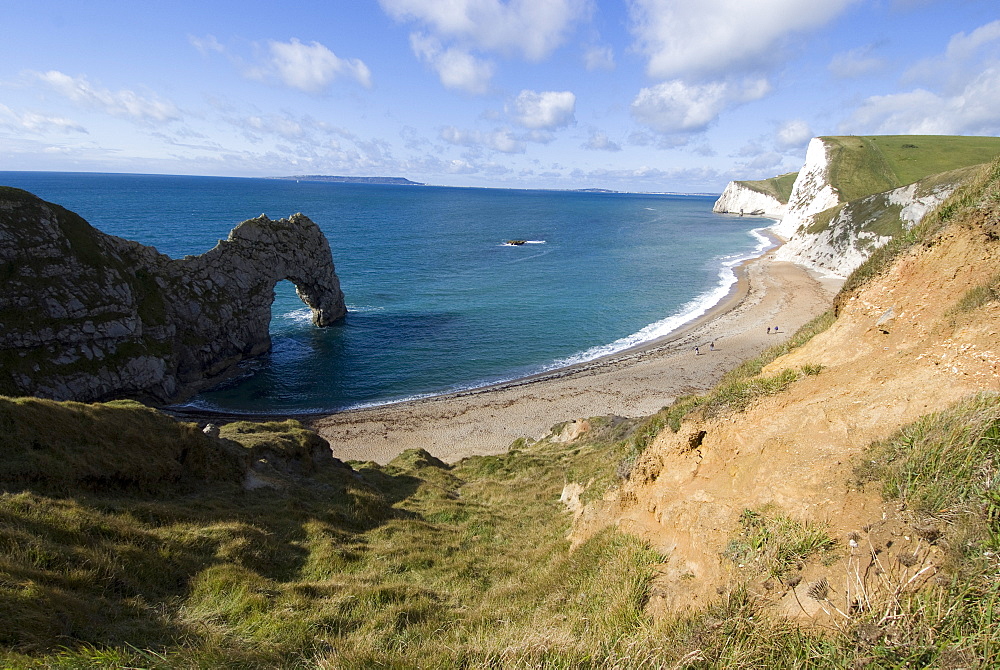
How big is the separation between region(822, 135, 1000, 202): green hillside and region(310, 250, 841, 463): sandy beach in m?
86.4

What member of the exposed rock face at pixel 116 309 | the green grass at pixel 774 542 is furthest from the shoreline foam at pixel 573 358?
the green grass at pixel 774 542

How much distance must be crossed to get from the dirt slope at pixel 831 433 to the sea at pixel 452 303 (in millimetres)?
30547

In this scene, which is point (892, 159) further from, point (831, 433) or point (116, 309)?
point (116, 309)

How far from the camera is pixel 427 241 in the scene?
108625 millimetres

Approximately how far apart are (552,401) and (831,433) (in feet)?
94.3

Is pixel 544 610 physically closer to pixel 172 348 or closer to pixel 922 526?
pixel 922 526

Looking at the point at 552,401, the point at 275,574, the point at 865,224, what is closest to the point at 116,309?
the point at 552,401

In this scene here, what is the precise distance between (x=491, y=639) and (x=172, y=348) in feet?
135

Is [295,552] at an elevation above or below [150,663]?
below

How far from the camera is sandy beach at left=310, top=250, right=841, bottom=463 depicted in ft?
103

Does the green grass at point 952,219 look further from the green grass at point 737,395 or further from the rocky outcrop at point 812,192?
the rocky outcrop at point 812,192

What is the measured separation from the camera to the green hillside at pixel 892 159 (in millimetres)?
111688

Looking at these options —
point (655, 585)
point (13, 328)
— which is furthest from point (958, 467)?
point (13, 328)

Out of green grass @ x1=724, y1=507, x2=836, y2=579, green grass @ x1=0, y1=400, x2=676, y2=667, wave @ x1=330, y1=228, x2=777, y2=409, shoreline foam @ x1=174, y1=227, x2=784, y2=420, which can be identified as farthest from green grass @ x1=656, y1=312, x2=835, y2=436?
wave @ x1=330, y1=228, x2=777, y2=409
